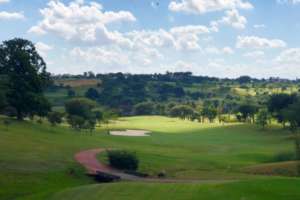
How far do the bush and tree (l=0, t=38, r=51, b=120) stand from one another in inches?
1420

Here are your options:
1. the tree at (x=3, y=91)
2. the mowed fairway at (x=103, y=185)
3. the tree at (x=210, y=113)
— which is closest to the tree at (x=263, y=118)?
the mowed fairway at (x=103, y=185)

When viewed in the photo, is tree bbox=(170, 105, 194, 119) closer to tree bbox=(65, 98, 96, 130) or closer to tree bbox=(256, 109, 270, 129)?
tree bbox=(256, 109, 270, 129)

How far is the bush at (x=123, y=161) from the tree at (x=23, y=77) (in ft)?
118

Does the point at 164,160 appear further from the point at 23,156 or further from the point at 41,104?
the point at 41,104

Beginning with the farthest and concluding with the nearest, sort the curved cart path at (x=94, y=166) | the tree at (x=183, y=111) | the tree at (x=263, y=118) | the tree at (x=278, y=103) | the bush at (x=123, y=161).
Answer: the tree at (x=183, y=111), the tree at (x=263, y=118), the tree at (x=278, y=103), the bush at (x=123, y=161), the curved cart path at (x=94, y=166)

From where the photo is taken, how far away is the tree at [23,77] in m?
82.4

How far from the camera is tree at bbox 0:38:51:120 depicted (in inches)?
3246

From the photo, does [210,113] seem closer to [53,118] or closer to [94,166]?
[53,118]

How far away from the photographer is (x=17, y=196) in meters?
36.5

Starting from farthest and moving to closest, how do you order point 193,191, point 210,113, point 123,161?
1. point 210,113
2. point 123,161
3. point 193,191

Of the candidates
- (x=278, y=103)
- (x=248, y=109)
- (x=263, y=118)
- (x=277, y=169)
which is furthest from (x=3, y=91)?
(x=248, y=109)

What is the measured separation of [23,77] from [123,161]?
140ft

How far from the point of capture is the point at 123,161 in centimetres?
4866

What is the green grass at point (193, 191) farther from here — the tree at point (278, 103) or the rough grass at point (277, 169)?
the tree at point (278, 103)
